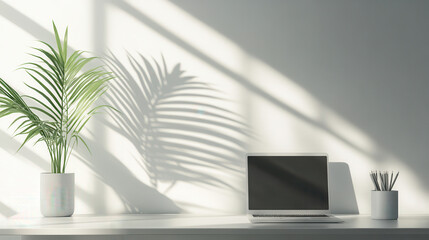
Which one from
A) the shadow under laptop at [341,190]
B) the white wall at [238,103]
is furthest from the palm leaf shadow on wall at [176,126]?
the shadow under laptop at [341,190]

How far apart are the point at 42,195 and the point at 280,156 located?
1.06 m

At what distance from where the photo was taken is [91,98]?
199 centimetres

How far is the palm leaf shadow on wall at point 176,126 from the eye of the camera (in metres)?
2.13

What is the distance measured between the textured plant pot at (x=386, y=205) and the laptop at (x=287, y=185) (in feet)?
0.65

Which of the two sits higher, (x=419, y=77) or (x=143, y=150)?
(x=419, y=77)

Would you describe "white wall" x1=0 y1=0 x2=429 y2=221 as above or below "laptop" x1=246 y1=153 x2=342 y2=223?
above

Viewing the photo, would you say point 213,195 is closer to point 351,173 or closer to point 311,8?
point 351,173

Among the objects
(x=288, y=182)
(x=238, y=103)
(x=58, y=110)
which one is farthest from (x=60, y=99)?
(x=288, y=182)

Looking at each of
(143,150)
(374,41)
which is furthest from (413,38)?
(143,150)

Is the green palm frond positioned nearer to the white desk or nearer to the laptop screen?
the white desk

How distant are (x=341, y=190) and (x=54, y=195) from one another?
4.32 ft

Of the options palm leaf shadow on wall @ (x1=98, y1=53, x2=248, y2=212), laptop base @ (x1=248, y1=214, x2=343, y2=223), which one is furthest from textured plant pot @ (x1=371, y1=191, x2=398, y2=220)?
palm leaf shadow on wall @ (x1=98, y1=53, x2=248, y2=212)

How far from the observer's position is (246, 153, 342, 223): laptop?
75.5 inches

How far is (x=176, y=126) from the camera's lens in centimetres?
215
